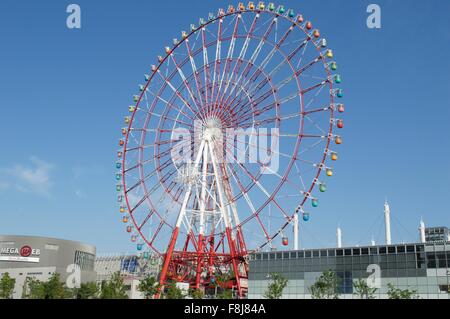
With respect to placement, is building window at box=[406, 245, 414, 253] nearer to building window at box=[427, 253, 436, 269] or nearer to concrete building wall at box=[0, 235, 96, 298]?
building window at box=[427, 253, 436, 269]

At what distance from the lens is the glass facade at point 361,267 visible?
63438 mm

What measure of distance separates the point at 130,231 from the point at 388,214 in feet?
129

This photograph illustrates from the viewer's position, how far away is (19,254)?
111m

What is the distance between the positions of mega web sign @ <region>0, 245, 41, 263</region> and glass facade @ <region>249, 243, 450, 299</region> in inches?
2128

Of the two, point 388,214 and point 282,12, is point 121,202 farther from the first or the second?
point 388,214

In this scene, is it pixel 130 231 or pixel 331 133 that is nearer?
pixel 331 133

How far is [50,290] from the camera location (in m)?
74.4

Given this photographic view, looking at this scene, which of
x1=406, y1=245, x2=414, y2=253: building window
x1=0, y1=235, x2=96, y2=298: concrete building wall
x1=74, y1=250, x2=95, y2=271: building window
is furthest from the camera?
x1=74, y1=250, x2=95, y2=271: building window

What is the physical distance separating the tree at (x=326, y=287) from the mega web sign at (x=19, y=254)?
2650 inches

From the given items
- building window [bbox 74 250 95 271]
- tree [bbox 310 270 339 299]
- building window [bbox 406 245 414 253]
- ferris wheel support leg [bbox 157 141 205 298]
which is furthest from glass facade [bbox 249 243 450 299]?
building window [bbox 74 250 95 271]

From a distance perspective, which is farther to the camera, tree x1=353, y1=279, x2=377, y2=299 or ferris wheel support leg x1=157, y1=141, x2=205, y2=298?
ferris wheel support leg x1=157, y1=141, x2=205, y2=298

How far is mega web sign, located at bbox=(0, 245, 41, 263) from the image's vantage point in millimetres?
110438

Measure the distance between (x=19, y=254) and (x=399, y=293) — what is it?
79350mm
